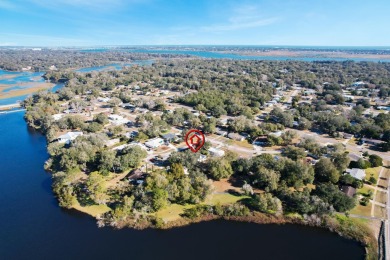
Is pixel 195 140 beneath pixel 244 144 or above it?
above

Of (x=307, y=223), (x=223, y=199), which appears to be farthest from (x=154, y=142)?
(x=307, y=223)

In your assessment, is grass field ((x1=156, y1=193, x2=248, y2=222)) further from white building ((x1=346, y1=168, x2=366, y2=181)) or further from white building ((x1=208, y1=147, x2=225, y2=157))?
white building ((x1=346, y1=168, x2=366, y2=181))

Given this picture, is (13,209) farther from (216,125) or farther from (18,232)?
(216,125)

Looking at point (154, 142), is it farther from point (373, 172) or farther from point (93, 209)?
point (373, 172)

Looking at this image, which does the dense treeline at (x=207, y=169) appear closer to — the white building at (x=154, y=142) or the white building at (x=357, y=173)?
the white building at (x=357, y=173)

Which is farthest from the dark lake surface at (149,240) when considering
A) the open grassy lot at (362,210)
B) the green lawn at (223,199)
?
the open grassy lot at (362,210)

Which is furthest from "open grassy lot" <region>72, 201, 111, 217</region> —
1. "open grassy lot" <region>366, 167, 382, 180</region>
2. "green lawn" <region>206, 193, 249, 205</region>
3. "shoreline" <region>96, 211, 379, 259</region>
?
"open grassy lot" <region>366, 167, 382, 180</region>

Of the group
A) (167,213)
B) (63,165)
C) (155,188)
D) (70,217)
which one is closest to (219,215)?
(167,213)
